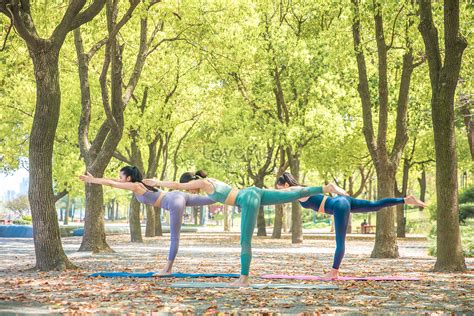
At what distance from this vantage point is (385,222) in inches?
910

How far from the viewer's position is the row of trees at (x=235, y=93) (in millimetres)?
16656

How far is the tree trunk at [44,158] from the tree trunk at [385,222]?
33.9 ft

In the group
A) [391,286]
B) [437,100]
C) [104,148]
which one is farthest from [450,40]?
[104,148]

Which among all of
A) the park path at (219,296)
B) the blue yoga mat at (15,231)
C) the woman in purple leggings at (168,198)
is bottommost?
the park path at (219,296)

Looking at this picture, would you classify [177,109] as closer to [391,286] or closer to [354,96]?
[354,96]

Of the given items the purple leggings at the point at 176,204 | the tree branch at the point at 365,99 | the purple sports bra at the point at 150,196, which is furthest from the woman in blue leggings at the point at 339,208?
the tree branch at the point at 365,99

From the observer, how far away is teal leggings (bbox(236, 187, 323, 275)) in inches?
512

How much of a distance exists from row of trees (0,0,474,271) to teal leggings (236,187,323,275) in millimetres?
4977

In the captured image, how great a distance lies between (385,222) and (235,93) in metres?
17.4

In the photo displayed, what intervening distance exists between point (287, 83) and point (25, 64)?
14.8 m

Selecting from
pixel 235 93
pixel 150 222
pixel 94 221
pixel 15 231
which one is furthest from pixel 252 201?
pixel 15 231

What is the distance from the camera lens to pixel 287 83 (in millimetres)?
36562

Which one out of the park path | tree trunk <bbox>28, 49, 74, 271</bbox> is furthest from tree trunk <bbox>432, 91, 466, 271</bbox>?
tree trunk <bbox>28, 49, 74, 271</bbox>

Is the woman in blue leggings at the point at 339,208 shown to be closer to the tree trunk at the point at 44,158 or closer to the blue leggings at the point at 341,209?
the blue leggings at the point at 341,209
